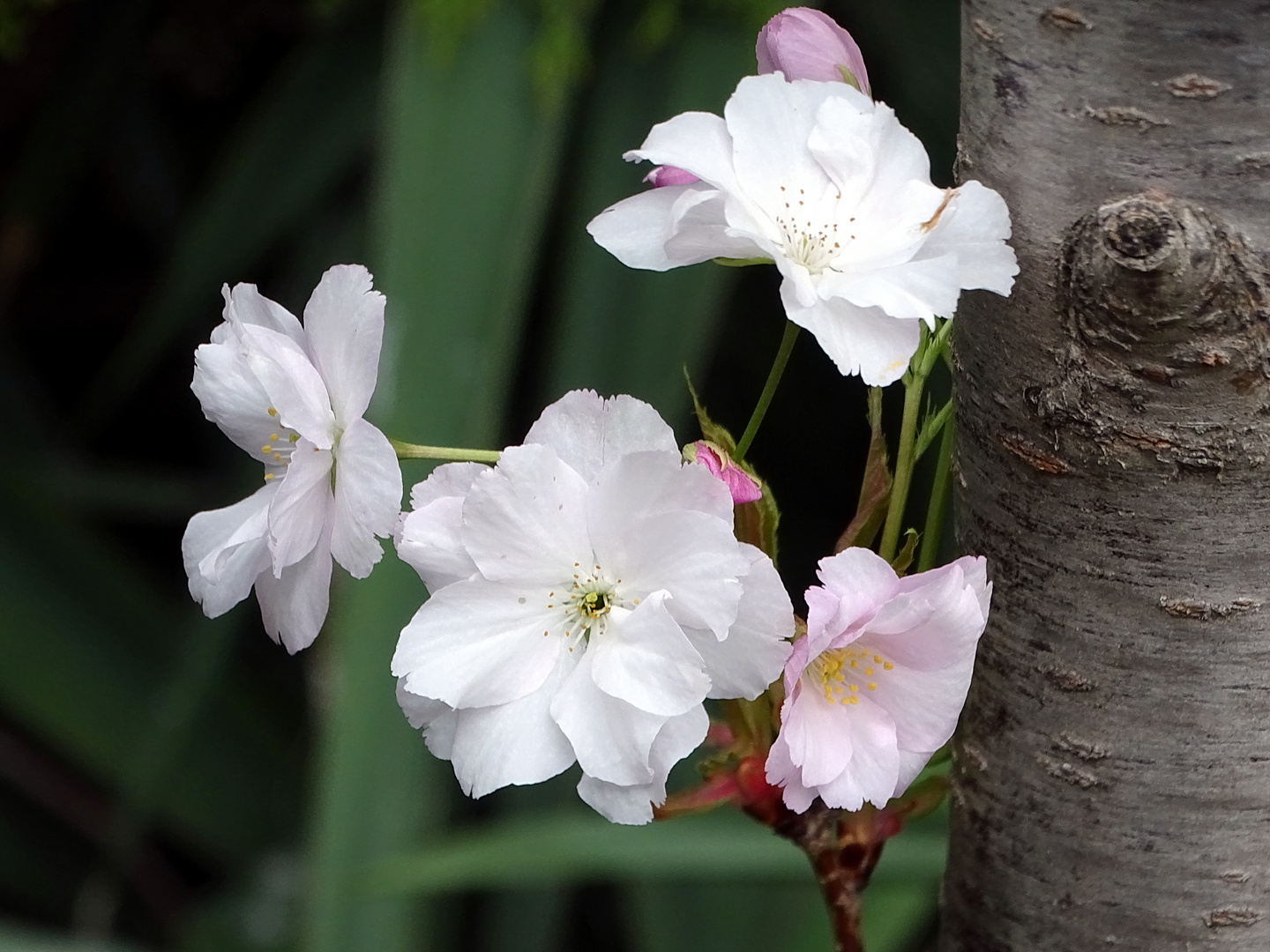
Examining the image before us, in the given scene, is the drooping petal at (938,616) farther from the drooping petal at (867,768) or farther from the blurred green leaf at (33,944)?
the blurred green leaf at (33,944)

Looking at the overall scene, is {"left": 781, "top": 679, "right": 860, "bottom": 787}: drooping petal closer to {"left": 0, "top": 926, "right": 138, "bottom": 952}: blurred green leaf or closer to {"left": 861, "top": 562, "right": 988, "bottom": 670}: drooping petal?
{"left": 861, "top": 562, "right": 988, "bottom": 670}: drooping petal

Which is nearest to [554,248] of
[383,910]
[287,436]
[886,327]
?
[383,910]

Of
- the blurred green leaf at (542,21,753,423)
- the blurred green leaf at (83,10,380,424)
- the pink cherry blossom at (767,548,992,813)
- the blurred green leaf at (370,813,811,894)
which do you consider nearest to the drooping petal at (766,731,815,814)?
the pink cherry blossom at (767,548,992,813)

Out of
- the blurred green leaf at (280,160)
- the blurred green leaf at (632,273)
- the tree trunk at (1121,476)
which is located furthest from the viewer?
the blurred green leaf at (280,160)

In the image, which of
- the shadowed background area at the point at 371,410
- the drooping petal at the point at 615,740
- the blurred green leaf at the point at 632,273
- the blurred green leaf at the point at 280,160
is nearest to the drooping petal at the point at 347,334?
the drooping petal at the point at 615,740

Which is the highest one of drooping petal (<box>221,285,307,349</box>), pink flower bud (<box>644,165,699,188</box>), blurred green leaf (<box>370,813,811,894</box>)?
pink flower bud (<box>644,165,699,188</box>)

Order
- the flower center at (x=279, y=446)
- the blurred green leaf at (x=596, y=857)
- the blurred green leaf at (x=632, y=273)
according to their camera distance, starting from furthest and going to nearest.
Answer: the blurred green leaf at (x=632, y=273) < the blurred green leaf at (x=596, y=857) < the flower center at (x=279, y=446)
